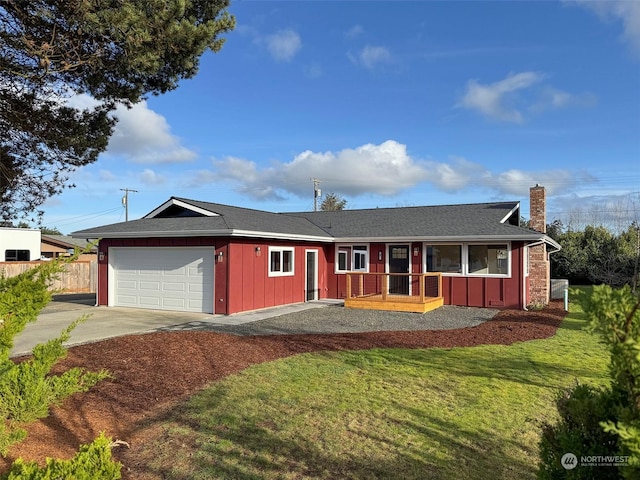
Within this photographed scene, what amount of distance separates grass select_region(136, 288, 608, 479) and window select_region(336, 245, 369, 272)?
Result: 942 centimetres

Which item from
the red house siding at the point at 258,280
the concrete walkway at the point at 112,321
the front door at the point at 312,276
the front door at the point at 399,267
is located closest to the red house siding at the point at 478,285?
the front door at the point at 399,267

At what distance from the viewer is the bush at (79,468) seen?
2102mm

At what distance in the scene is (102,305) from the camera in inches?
568

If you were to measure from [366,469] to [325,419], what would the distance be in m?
1.11

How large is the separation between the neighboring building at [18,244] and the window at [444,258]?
85.5ft

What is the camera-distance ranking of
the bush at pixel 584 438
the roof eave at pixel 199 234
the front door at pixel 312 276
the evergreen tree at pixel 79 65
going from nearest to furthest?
the bush at pixel 584 438
the evergreen tree at pixel 79 65
the roof eave at pixel 199 234
the front door at pixel 312 276

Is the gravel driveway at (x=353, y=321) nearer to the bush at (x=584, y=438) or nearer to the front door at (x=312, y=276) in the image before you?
the front door at (x=312, y=276)

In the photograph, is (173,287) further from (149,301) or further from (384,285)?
(384,285)

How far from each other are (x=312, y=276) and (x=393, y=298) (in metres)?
Result: 3.58

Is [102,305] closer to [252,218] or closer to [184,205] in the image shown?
[184,205]

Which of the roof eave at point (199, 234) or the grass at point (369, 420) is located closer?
the grass at point (369, 420)

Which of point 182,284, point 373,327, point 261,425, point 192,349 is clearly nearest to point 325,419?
point 261,425

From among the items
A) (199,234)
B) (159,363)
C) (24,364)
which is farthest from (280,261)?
(24,364)

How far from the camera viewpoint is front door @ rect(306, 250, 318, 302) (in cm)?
1635
